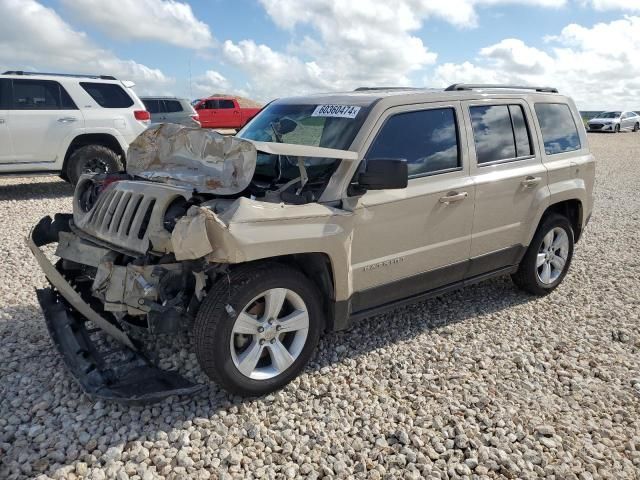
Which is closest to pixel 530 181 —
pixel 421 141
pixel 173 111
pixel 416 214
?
pixel 421 141

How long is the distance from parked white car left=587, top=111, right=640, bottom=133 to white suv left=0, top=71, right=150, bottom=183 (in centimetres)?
3602

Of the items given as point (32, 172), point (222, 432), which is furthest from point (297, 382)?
point (32, 172)

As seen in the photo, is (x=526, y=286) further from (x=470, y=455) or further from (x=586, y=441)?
(x=470, y=455)

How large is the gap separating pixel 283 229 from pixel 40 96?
7957mm

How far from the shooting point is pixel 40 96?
9.23m

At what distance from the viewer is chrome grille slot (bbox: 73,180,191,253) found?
3.14 meters

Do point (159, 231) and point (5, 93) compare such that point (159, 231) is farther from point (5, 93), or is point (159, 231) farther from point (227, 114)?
point (227, 114)

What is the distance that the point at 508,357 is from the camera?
4.00 m

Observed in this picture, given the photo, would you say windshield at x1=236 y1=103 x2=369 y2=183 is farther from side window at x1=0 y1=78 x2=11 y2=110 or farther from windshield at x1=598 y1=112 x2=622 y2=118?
windshield at x1=598 y1=112 x2=622 y2=118

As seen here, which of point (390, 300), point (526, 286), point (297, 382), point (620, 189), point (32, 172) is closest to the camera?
point (297, 382)

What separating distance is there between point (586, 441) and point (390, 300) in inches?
58.7

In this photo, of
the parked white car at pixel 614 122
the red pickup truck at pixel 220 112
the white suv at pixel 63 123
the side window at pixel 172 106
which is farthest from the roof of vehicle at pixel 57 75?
the parked white car at pixel 614 122

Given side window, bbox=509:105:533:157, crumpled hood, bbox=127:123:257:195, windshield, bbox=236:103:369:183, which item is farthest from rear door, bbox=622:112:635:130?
crumpled hood, bbox=127:123:257:195

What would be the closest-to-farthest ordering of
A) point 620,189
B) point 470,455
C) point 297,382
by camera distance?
point 470,455 < point 297,382 < point 620,189
